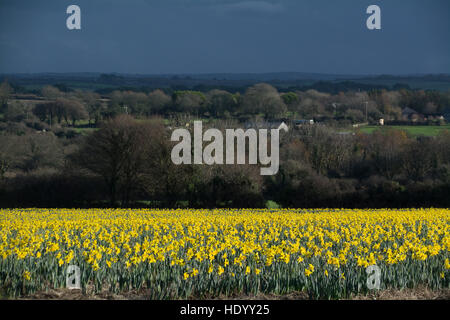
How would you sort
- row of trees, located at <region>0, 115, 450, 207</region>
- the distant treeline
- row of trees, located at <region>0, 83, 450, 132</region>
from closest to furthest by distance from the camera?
1. row of trees, located at <region>0, 115, 450, 207</region>
2. the distant treeline
3. row of trees, located at <region>0, 83, 450, 132</region>

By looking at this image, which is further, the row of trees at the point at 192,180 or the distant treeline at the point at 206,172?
the distant treeline at the point at 206,172

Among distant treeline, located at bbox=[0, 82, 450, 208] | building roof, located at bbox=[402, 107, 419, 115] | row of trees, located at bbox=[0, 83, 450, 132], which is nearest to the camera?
distant treeline, located at bbox=[0, 82, 450, 208]

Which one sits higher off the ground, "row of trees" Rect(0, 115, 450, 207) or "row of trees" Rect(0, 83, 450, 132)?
"row of trees" Rect(0, 83, 450, 132)

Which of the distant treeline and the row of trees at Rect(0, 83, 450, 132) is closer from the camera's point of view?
the distant treeline

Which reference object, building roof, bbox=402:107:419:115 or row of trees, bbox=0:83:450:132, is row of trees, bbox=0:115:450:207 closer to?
row of trees, bbox=0:83:450:132

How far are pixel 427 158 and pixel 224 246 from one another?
42.3 metres

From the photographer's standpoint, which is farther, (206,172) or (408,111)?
(408,111)

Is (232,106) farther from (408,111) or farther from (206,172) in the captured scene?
(206,172)

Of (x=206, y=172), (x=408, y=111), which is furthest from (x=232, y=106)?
(x=206, y=172)

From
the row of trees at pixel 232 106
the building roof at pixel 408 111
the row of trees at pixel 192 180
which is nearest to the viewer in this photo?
the row of trees at pixel 192 180

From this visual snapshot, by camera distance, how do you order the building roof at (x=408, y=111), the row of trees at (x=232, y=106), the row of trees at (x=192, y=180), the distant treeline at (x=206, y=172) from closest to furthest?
1. the row of trees at (x=192, y=180)
2. the distant treeline at (x=206, y=172)
3. the row of trees at (x=232, y=106)
4. the building roof at (x=408, y=111)

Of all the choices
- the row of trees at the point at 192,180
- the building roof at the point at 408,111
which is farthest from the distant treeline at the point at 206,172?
the building roof at the point at 408,111

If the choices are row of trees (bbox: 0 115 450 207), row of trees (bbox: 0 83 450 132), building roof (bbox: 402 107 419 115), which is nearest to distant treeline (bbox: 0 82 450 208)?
row of trees (bbox: 0 115 450 207)

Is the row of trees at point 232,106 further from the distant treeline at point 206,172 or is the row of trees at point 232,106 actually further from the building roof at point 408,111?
the distant treeline at point 206,172
